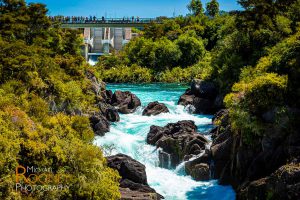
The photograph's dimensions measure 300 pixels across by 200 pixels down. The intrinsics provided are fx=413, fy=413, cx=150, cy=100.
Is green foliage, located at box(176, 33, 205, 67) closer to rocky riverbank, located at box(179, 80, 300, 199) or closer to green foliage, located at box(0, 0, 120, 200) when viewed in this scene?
green foliage, located at box(0, 0, 120, 200)

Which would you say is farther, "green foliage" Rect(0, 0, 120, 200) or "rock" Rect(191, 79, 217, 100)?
"rock" Rect(191, 79, 217, 100)

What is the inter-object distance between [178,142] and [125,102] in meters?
14.9

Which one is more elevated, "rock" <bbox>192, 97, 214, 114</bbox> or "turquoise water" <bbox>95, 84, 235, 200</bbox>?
"rock" <bbox>192, 97, 214, 114</bbox>

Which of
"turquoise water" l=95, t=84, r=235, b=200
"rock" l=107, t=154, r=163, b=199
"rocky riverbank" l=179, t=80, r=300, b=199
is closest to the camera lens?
"rocky riverbank" l=179, t=80, r=300, b=199

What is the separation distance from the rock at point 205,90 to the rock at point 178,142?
1091 cm

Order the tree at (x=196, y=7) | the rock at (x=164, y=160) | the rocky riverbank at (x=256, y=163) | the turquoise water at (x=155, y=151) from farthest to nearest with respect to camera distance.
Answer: the tree at (x=196, y=7), the rock at (x=164, y=160), the turquoise water at (x=155, y=151), the rocky riverbank at (x=256, y=163)

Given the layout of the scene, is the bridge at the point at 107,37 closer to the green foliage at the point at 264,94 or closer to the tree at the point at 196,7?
the tree at the point at 196,7

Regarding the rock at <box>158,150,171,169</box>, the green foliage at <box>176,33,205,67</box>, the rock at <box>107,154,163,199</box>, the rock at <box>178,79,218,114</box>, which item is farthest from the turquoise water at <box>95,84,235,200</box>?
the green foliage at <box>176,33,205,67</box>

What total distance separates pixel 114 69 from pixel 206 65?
14.8 m

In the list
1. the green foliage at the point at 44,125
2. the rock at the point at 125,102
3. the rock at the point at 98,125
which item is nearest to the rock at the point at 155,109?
the rock at the point at 125,102

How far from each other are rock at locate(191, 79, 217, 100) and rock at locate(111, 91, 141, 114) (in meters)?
5.38

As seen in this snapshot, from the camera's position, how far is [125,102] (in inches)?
1481

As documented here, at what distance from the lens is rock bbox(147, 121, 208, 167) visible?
22859 millimetres

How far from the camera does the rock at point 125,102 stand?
3635 centimetres
